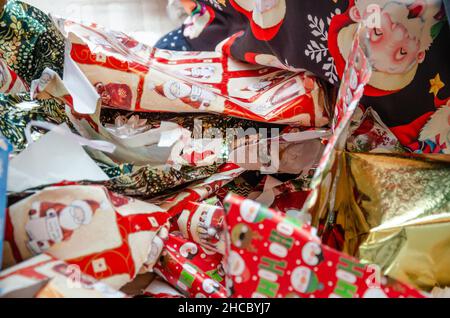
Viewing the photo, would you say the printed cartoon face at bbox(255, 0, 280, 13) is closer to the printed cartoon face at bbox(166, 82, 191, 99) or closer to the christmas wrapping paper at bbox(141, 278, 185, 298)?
the printed cartoon face at bbox(166, 82, 191, 99)

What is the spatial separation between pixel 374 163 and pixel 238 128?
0.24m

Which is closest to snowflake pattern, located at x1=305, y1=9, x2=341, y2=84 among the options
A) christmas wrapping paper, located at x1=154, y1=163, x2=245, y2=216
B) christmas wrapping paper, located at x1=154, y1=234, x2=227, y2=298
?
christmas wrapping paper, located at x1=154, y1=163, x2=245, y2=216

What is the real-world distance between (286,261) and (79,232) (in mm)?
239

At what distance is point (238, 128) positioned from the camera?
840 millimetres

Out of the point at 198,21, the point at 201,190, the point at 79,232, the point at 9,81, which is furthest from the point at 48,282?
the point at 198,21

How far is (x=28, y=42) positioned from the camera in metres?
0.87

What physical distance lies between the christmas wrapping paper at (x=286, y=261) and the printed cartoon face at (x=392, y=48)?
31cm

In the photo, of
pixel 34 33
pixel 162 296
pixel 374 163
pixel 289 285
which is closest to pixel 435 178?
pixel 374 163

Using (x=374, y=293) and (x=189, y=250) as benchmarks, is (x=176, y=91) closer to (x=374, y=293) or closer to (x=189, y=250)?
(x=189, y=250)

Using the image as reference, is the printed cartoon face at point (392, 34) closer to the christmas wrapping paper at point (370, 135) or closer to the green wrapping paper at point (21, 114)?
the christmas wrapping paper at point (370, 135)

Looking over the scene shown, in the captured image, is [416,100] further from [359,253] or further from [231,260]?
[231,260]

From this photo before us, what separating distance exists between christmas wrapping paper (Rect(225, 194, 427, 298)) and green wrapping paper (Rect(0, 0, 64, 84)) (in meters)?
0.49

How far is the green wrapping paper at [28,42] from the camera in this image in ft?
2.83

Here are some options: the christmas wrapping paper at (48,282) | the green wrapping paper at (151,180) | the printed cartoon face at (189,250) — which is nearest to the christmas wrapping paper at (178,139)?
the green wrapping paper at (151,180)
